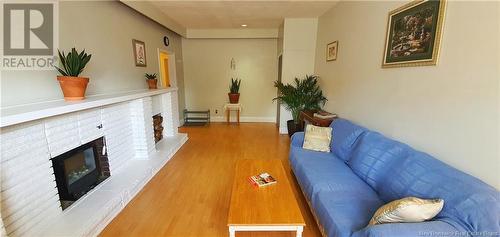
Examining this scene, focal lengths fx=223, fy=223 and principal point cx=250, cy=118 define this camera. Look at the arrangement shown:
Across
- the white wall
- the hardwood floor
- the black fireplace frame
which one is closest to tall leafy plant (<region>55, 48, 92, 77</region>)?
the black fireplace frame

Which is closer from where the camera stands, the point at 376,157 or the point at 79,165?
the point at 376,157

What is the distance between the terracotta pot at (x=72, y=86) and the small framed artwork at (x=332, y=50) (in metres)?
3.47

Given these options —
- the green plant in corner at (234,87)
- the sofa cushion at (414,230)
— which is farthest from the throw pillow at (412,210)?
the green plant in corner at (234,87)

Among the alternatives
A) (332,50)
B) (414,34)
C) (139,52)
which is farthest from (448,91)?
(139,52)

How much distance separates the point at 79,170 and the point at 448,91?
3.33m

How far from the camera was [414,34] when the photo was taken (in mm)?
1985

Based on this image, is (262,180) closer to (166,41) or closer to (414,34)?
(414,34)

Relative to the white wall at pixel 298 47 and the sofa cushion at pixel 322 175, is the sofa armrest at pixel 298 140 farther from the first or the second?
the white wall at pixel 298 47

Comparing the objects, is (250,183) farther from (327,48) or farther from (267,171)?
(327,48)

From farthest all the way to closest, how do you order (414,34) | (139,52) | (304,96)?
(304,96) < (139,52) < (414,34)

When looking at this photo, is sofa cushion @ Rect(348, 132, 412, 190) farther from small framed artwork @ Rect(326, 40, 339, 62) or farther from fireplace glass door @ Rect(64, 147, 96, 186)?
fireplace glass door @ Rect(64, 147, 96, 186)

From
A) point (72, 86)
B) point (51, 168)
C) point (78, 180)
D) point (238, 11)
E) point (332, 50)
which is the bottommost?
point (78, 180)

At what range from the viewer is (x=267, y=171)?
2287 millimetres

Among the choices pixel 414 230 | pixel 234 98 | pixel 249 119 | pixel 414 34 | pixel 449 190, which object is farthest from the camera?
pixel 249 119
